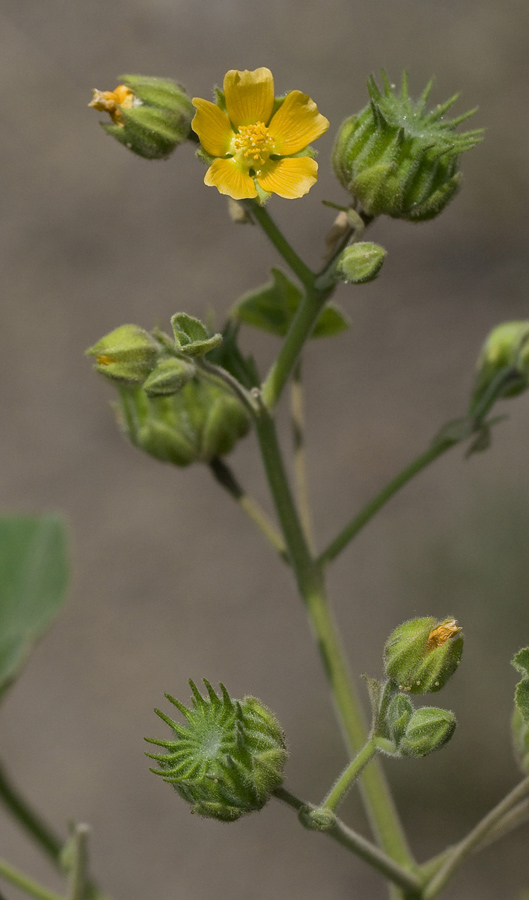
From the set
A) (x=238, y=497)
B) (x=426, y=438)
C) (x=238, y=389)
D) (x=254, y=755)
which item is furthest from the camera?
(x=426, y=438)

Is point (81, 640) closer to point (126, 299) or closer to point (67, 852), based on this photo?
point (126, 299)

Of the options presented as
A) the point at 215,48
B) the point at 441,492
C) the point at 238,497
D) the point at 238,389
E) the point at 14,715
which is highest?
the point at 215,48

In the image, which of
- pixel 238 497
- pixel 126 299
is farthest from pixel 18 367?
pixel 238 497

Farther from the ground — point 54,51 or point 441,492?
point 54,51

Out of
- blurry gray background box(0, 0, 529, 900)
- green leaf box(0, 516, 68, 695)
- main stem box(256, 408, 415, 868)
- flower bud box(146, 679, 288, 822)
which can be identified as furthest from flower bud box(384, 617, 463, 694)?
A: blurry gray background box(0, 0, 529, 900)

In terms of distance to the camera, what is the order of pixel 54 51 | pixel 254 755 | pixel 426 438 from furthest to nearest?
pixel 54 51
pixel 426 438
pixel 254 755
